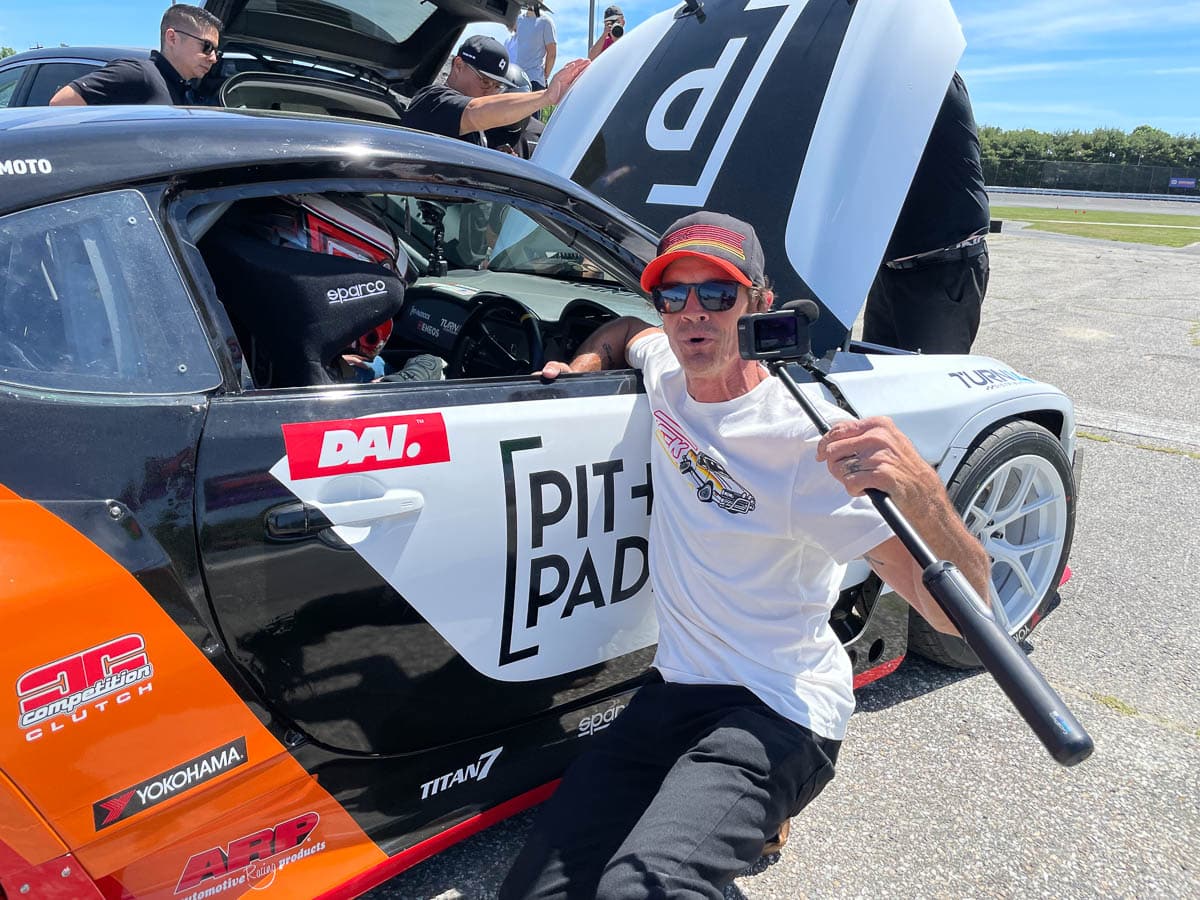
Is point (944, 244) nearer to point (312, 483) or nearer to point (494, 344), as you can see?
point (494, 344)

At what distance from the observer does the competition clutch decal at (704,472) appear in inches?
71.6

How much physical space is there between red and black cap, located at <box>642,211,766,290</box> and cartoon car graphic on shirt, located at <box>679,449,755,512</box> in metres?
0.38

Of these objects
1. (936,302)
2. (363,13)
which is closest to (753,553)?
(936,302)

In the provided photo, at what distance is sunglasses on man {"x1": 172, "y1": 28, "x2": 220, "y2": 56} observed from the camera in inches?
136

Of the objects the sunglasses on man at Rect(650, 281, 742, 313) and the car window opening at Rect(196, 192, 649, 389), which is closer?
the car window opening at Rect(196, 192, 649, 389)

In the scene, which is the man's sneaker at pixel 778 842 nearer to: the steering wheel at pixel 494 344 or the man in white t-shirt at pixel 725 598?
the man in white t-shirt at pixel 725 598

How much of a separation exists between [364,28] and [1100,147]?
223 ft

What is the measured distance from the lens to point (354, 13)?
3.48 meters

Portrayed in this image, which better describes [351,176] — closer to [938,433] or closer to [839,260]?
[839,260]

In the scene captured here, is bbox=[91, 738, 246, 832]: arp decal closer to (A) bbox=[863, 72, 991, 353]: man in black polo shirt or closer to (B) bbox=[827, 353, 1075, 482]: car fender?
(B) bbox=[827, 353, 1075, 482]: car fender

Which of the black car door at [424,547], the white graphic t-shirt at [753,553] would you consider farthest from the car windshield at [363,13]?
the white graphic t-shirt at [753,553]

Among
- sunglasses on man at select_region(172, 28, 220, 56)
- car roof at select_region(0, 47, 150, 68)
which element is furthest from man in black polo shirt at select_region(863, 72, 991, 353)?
car roof at select_region(0, 47, 150, 68)

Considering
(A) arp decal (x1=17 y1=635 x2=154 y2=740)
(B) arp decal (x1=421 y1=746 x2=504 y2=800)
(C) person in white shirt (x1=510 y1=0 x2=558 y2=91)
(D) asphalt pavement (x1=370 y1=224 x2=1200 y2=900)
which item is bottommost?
(D) asphalt pavement (x1=370 y1=224 x2=1200 y2=900)

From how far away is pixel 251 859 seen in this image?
4.83ft
